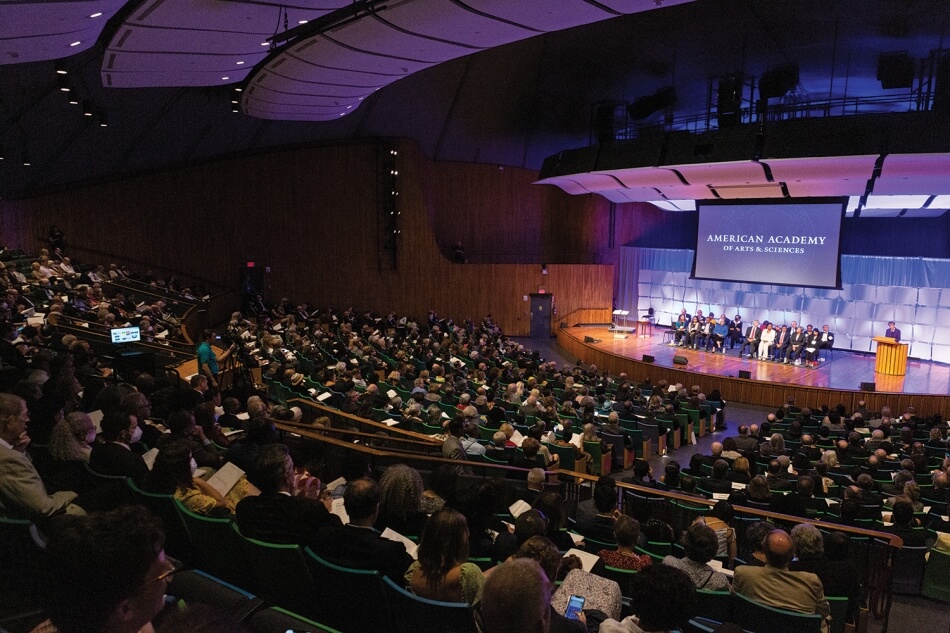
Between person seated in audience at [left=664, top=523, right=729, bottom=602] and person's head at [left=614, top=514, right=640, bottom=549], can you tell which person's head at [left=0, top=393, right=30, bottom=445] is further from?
person seated in audience at [left=664, top=523, right=729, bottom=602]

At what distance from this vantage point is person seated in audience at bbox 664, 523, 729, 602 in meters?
3.70

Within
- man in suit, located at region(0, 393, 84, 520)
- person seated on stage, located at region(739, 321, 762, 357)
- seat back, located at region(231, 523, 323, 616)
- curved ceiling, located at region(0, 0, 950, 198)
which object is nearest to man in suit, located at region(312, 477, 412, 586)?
seat back, located at region(231, 523, 323, 616)

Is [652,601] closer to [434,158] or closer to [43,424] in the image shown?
[43,424]

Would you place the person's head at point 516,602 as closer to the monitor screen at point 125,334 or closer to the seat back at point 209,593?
the seat back at point 209,593

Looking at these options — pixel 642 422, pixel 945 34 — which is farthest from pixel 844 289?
pixel 642 422

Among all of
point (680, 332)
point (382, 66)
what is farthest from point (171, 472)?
point (680, 332)

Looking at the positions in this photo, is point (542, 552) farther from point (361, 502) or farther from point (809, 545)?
point (809, 545)

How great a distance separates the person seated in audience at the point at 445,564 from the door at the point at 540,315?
1966 centimetres

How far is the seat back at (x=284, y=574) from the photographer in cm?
295

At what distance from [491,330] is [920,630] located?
14.9 meters

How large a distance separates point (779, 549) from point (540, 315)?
62.3ft

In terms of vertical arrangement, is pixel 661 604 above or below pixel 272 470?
below

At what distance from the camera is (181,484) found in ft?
11.8

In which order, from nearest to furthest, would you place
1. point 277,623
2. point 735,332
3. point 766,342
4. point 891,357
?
point 277,623 < point 891,357 < point 766,342 < point 735,332
